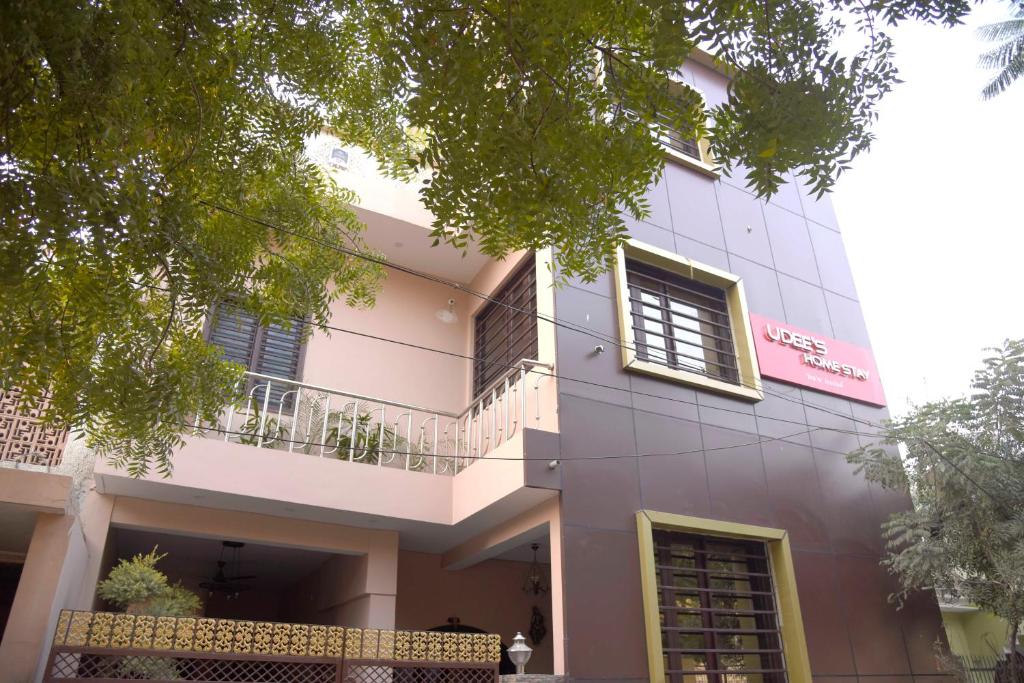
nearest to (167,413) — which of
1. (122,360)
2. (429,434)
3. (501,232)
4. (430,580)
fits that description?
(122,360)

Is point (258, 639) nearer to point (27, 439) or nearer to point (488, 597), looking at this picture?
point (27, 439)

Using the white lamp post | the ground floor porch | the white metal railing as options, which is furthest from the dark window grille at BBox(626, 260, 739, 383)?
the white lamp post

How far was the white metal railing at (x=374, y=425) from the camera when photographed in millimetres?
7227

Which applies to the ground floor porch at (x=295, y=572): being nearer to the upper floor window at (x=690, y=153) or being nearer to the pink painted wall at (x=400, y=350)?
the pink painted wall at (x=400, y=350)

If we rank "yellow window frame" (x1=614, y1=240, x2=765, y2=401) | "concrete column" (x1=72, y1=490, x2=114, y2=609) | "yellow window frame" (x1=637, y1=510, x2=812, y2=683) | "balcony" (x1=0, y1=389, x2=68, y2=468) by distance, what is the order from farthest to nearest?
"yellow window frame" (x1=614, y1=240, x2=765, y2=401), "concrete column" (x1=72, y1=490, x2=114, y2=609), "yellow window frame" (x1=637, y1=510, x2=812, y2=683), "balcony" (x1=0, y1=389, x2=68, y2=468)

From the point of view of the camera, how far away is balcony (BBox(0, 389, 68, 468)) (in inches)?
231

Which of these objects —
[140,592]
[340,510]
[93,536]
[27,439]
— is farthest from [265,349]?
[140,592]

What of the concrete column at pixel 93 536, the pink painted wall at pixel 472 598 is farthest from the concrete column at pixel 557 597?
the concrete column at pixel 93 536

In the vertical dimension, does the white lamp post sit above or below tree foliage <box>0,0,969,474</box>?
below

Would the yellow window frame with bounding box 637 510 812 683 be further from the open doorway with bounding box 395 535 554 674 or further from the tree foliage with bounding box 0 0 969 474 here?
the tree foliage with bounding box 0 0 969 474

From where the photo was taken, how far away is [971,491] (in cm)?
708

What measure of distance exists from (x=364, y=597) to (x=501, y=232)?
5492 mm

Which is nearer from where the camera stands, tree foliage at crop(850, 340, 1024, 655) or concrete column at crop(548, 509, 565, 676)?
concrete column at crop(548, 509, 565, 676)

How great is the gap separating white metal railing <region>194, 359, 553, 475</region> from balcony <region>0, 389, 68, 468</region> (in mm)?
1262
